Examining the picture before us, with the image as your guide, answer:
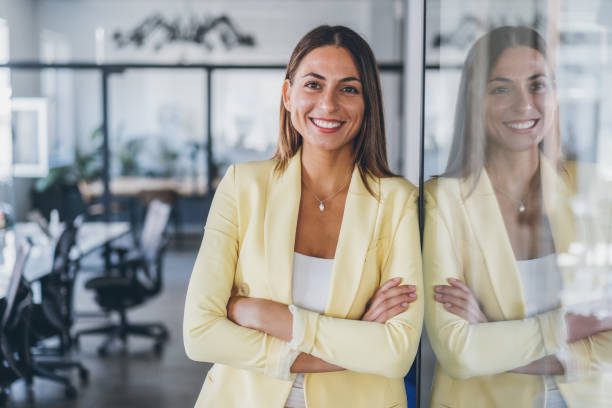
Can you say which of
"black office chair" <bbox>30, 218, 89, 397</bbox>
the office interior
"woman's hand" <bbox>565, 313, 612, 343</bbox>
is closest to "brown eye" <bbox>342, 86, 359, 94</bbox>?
"woman's hand" <bbox>565, 313, 612, 343</bbox>

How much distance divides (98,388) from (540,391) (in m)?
3.45

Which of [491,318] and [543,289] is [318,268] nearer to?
[491,318]

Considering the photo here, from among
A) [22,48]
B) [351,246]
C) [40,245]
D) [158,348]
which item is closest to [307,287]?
[351,246]

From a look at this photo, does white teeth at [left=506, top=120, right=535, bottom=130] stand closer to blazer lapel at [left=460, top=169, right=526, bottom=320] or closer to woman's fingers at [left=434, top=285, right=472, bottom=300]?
blazer lapel at [left=460, top=169, right=526, bottom=320]

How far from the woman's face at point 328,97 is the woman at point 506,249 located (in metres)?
0.27

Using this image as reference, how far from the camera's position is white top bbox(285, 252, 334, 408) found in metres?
1.42

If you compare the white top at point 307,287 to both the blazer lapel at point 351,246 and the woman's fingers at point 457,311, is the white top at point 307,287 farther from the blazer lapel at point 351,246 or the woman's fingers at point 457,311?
the woman's fingers at point 457,311

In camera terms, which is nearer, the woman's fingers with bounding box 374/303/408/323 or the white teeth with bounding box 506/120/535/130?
the white teeth with bounding box 506/120/535/130

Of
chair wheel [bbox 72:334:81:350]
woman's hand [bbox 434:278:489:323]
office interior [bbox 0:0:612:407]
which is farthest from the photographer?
office interior [bbox 0:0:612:407]

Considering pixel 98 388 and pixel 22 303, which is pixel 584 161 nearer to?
pixel 22 303

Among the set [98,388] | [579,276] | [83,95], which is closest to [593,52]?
[579,276]

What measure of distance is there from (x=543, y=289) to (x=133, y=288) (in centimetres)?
392

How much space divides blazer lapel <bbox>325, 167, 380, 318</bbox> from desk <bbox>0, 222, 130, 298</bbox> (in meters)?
2.42

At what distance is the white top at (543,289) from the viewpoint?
3.59 ft
